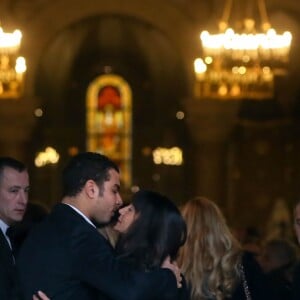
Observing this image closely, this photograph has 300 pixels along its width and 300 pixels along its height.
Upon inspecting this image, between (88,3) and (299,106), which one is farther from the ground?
(88,3)

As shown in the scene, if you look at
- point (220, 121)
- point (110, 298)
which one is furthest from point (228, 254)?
point (220, 121)

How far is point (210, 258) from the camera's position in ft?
22.1

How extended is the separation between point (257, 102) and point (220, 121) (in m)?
4.81

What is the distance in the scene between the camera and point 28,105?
71.8 feet

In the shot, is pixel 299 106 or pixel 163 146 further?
pixel 163 146

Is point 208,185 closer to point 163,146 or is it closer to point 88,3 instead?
point 88,3

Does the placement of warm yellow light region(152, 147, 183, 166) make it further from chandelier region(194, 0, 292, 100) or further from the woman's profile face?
the woman's profile face

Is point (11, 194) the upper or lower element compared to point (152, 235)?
upper

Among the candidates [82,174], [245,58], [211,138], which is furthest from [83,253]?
[211,138]

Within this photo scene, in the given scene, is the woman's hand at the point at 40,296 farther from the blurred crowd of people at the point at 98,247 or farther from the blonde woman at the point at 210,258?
the blonde woman at the point at 210,258

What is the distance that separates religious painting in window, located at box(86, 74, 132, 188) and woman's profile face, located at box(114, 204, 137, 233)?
24.4 metres

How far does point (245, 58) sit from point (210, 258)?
37.8ft

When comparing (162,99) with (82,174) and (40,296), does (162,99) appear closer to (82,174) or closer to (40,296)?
(82,174)

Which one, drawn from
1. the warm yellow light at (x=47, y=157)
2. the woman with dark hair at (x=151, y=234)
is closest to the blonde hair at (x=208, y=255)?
the woman with dark hair at (x=151, y=234)
